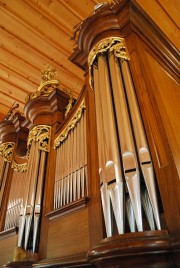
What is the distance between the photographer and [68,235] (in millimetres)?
1801

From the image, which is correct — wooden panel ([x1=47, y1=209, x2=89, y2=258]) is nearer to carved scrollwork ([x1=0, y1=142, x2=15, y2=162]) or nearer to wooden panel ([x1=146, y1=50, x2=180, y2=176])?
wooden panel ([x1=146, y1=50, x2=180, y2=176])

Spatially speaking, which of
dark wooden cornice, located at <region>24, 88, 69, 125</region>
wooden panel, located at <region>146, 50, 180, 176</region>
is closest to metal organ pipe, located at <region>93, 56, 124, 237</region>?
wooden panel, located at <region>146, 50, 180, 176</region>

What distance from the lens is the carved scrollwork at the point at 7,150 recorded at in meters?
3.60

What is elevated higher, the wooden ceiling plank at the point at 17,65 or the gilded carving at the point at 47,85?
the wooden ceiling plank at the point at 17,65

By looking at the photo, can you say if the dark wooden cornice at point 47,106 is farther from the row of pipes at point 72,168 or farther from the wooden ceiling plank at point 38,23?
the wooden ceiling plank at point 38,23

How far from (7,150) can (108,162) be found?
2609 mm

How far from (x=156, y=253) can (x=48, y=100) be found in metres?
2.30

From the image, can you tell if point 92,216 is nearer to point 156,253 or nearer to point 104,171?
point 104,171

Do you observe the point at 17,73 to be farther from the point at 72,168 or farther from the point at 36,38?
the point at 72,168

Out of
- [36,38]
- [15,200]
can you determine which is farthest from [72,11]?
[15,200]

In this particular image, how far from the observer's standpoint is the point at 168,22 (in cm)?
314

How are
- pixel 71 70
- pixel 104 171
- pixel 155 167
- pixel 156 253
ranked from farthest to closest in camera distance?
1. pixel 71 70
2. pixel 104 171
3. pixel 155 167
4. pixel 156 253

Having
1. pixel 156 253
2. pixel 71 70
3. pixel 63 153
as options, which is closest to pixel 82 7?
pixel 71 70

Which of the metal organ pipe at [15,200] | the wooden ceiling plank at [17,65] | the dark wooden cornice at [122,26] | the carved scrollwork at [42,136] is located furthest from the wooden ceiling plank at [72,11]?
the metal organ pipe at [15,200]
